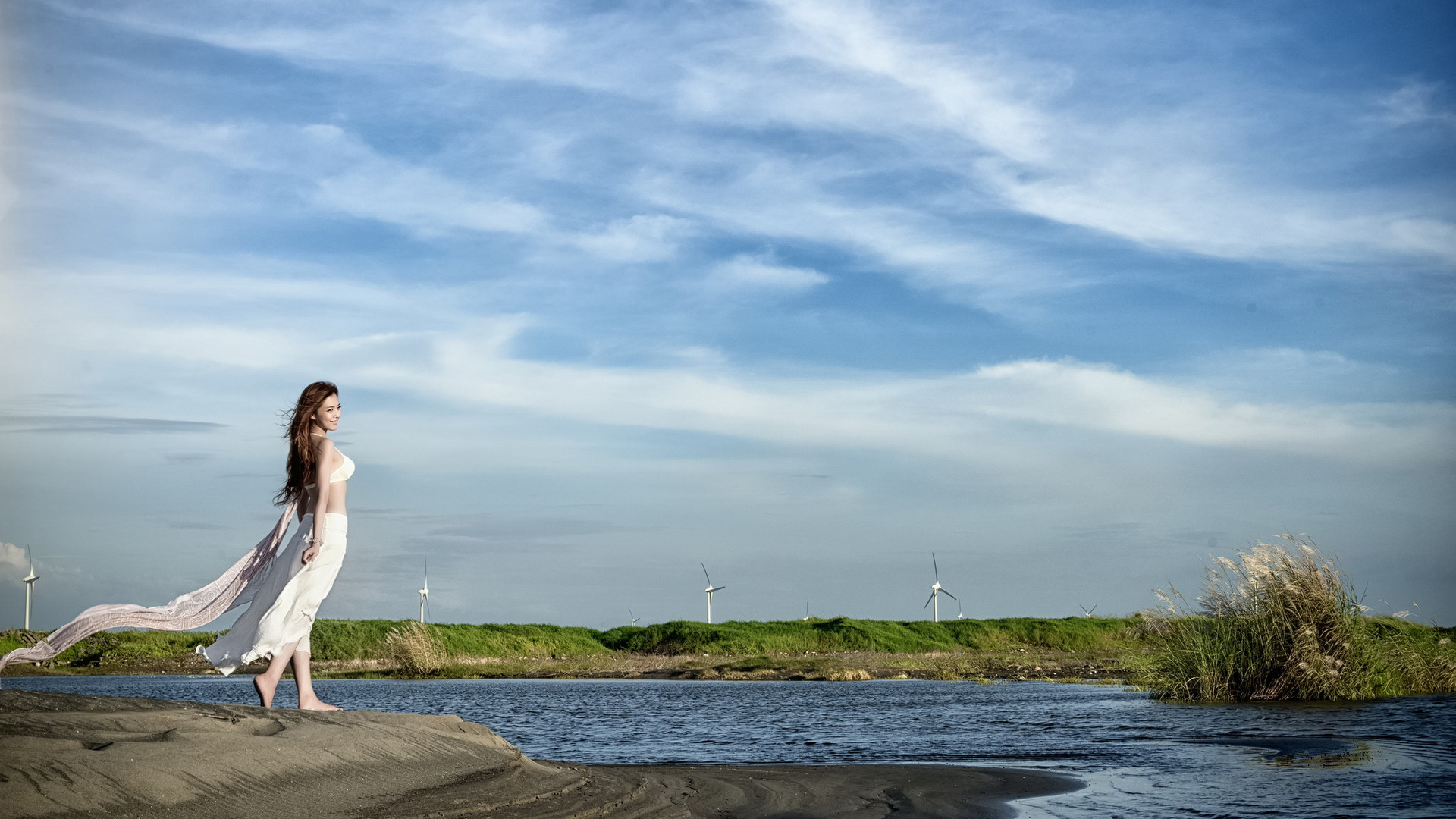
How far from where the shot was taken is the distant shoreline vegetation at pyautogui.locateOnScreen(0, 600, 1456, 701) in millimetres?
20594

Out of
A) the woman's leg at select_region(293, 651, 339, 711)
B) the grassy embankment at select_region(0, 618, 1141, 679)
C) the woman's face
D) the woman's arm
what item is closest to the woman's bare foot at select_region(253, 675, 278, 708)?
the woman's leg at select_region(293, 651, 339, 711)

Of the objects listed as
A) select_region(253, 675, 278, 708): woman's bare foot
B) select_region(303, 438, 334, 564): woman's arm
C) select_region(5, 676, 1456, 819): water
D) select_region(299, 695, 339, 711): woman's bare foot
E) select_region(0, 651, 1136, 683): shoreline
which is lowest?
select_region(0, 651, 1136, 683): shoreline

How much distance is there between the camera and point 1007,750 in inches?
504

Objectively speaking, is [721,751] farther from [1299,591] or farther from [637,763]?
[1299,591]

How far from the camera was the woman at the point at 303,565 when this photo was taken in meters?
8.40

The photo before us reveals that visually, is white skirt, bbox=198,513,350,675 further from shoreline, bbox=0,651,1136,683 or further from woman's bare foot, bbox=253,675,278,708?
shoreline, bbox=0,651,1136,683

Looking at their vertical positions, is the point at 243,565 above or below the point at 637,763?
above

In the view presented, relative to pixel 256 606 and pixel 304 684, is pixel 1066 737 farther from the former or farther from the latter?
pixel 256 606

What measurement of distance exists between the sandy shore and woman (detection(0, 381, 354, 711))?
0.56 m

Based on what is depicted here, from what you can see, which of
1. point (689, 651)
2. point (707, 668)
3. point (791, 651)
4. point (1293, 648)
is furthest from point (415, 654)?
point (1293, 648)

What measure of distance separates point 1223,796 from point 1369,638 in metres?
13.1

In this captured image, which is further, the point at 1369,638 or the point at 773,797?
the point at 1369,638

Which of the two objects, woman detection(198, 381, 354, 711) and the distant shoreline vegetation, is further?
the distant shoreline vegetation

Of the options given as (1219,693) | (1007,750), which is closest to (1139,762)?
(1007,750)
